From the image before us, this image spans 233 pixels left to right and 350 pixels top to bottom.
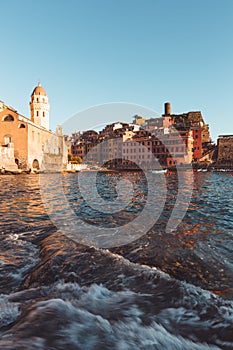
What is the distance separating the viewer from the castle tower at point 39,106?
74000 millimetres

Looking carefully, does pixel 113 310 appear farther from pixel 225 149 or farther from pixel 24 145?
pixel 225 149

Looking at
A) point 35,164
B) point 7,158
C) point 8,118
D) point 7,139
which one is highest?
point 8,118

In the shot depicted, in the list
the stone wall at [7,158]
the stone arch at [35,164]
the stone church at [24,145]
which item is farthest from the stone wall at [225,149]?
the stone wall at [7,158]

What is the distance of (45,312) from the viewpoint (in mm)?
2373

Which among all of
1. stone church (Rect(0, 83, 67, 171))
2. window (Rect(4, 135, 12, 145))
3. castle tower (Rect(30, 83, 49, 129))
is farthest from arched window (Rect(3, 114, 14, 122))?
castle tower (Rect(30, 83, 49, 129))

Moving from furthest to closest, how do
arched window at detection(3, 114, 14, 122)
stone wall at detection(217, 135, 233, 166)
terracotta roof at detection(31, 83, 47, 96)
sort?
terracotta roof at detection(31, 83, 47, 96)
stone wall at detection(217, 135, 233, 166)
arched window at detection(3, 114, 14, 122)

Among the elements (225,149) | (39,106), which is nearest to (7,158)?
(39,106)

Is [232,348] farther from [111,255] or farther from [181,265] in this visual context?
[111,255]

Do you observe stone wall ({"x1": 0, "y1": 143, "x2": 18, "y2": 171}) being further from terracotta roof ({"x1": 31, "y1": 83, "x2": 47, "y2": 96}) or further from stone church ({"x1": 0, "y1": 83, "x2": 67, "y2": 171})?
terracotta roof ({"x1": 31, "y1": 83, "x2": 47, "y2": 96})

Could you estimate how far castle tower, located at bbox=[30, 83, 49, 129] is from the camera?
2913 inches

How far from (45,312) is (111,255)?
1.82m

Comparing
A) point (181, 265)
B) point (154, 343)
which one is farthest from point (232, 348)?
point (181, 265)

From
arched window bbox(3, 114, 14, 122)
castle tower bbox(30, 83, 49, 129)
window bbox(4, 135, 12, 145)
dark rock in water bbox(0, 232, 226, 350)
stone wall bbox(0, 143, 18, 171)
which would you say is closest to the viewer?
dark rock in water bbox(0, 232, 226, 350)

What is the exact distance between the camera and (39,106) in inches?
2913
